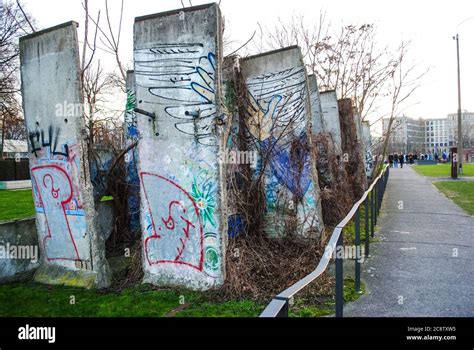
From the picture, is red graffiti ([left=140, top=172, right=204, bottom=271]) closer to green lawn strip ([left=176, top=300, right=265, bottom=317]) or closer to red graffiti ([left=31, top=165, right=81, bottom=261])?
green lawn strip ([left=176, top=300, right=265, bottom=317])

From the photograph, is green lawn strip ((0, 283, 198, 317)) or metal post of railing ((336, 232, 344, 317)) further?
green lawn strip ((0, 283, 198, 317))

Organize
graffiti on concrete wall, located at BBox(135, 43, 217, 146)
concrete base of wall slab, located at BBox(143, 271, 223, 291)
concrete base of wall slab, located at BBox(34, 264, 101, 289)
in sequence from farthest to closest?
concrete base of wall slab, located at BBox(34, 264, 101, 289), graffiti on concrete wall, located at BBox(135, 43, 217, 146), concrete base of wall slab, located at BBox(143, 271, 223, 291)

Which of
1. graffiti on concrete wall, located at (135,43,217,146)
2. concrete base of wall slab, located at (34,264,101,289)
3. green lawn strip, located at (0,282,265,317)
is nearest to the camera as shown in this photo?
→ green lawn strip, located at (0,282,265,317)

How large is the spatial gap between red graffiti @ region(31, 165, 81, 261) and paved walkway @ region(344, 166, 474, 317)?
402 cm

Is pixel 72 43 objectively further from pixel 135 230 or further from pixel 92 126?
pixel 135 230

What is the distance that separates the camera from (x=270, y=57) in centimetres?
780

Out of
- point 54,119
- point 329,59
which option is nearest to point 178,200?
point 54,119

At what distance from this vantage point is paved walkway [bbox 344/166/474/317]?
469cm

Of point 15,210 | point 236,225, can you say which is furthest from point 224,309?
point 15,210

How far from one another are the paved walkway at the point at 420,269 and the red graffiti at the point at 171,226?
212 cm

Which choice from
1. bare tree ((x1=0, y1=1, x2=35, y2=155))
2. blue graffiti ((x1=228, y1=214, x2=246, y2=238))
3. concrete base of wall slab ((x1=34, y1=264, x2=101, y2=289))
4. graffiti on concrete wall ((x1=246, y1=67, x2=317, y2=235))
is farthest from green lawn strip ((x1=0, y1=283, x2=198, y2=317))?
bare tree ((x1=0, y1=1, x2=35, y2=155))
